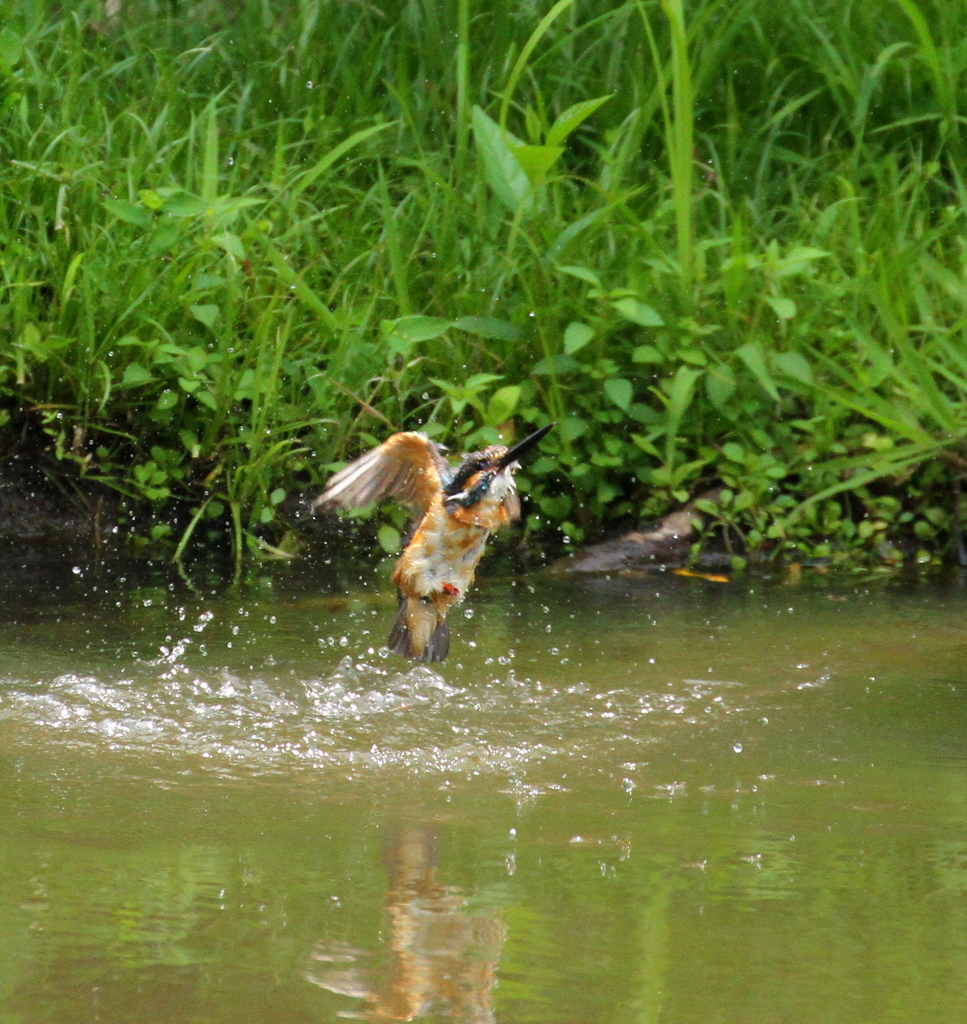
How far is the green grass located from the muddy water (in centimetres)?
48

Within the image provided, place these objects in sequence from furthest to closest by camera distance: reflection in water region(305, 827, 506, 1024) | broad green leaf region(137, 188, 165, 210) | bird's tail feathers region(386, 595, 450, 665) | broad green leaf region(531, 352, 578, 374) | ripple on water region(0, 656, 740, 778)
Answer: broad green leaf region(531, 352, 578, 374) < broad green leaf region(137, 188, 165, 210) < bird's tail feathers region(386, 595, 450, 665) < ripple on water region(0, 656, 740, 778) < reflection in water region(305, 827, 506, 1024)


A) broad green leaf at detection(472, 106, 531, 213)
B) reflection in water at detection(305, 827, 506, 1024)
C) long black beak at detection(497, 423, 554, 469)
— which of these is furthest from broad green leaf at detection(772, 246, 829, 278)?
reflection in water at detection(305, 827, 506, 1024)

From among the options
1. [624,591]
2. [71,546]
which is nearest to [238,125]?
[71,546]

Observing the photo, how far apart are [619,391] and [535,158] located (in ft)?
2.40

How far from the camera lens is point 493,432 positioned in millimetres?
4551

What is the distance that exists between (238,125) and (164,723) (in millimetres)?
2993

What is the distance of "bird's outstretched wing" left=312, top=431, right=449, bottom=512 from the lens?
3.48m

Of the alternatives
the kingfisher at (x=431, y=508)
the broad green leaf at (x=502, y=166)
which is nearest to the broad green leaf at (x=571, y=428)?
the broad green leaf at (x=502, y=166)

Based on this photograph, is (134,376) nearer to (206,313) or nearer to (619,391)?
(206,313)

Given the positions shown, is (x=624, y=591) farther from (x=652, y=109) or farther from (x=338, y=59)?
(x=338, y=59)

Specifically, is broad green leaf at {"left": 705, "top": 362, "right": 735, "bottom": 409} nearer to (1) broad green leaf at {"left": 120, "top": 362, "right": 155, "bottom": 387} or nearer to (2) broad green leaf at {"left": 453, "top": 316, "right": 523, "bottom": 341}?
(2) broad green leaf at {"left": 453, "top": 316, "right": 523, "bottom": 341}

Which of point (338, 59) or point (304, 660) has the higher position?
point (338, 59)

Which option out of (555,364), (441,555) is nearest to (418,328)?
(555,364)

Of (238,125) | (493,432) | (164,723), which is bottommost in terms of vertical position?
(164,723)
